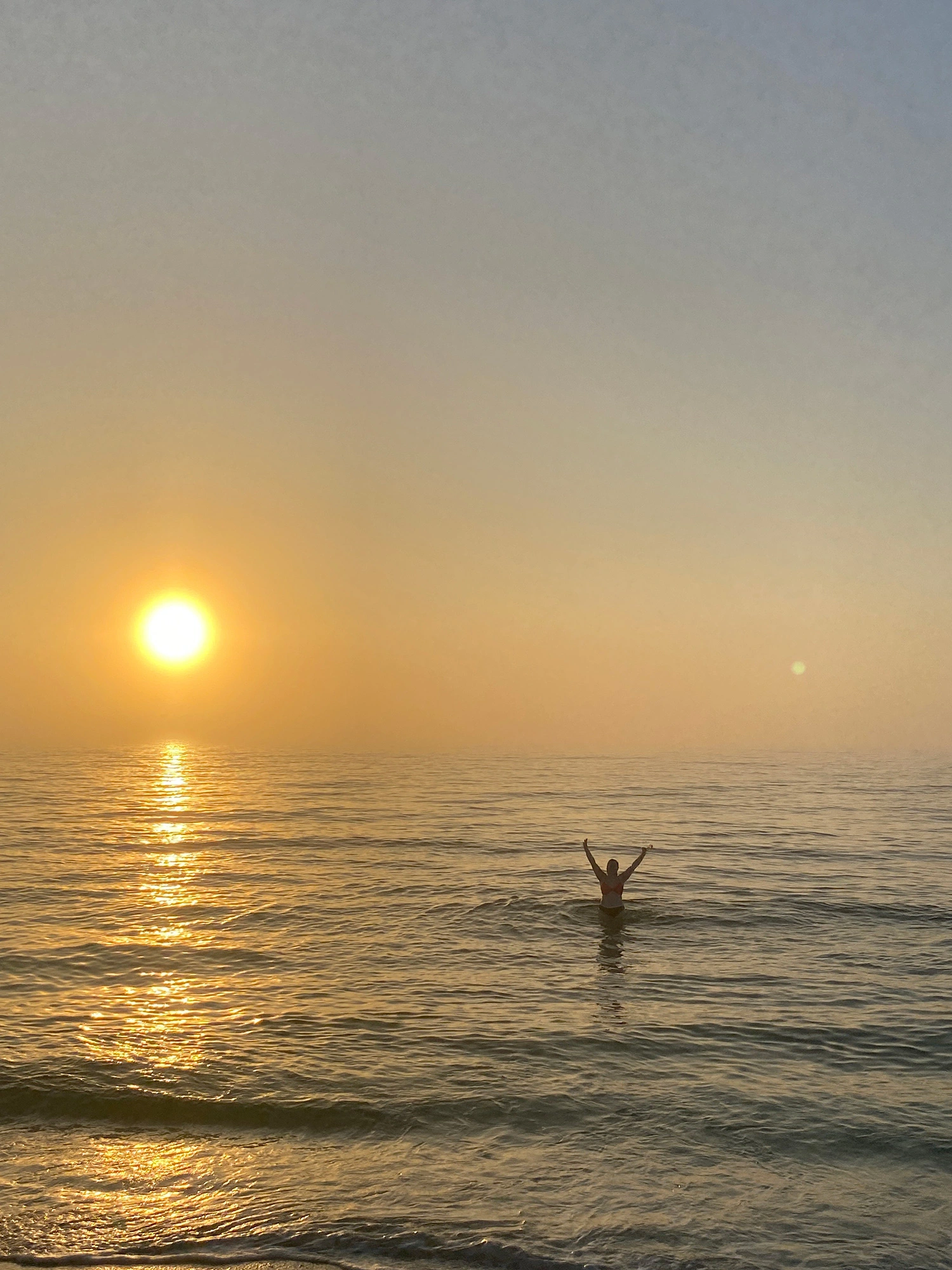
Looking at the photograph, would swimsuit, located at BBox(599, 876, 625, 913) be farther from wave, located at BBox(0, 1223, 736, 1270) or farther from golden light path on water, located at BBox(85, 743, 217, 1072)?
wave, located at BBox(0, 1223, 736, 1270)

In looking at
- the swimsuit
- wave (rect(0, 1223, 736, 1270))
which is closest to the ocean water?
wave (rect(0, 1223, 736, 1270))

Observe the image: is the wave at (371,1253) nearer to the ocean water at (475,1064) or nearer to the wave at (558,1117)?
the ocean water at (475,1064)

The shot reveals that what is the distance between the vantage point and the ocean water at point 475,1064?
1008 centimetres

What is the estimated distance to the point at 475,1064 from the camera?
49.8 ft

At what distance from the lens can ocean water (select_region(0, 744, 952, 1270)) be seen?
1008cm

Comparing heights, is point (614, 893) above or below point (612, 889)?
below

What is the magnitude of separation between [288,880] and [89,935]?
10.2 metres

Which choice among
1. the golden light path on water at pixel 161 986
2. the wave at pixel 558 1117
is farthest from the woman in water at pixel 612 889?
the wave at pixel 558 1117

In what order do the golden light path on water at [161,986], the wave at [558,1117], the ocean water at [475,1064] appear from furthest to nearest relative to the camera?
the golden light path on water at [161,986], the wave at [558,1117], the ocean water at [475,1064]

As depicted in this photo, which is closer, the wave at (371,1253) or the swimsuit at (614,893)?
the wave at (371,1253)

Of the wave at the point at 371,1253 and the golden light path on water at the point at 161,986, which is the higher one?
the wave at the point at 371,1253

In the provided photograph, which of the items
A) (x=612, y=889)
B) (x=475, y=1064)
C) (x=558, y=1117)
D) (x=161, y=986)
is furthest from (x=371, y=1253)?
(x=612, y=889)

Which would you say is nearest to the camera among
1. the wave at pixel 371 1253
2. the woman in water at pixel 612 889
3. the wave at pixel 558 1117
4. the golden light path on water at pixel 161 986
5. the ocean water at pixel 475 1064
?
the wave at pixel 371 1253

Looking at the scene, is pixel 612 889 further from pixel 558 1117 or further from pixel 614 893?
pixel 558 1117
